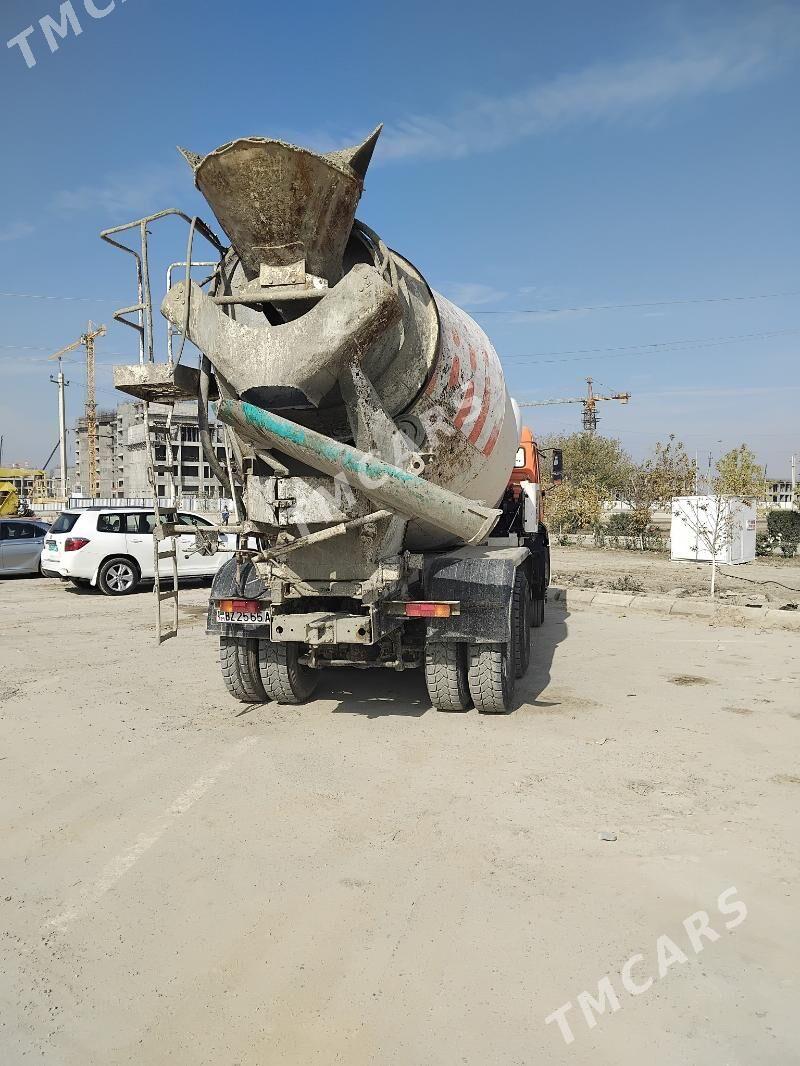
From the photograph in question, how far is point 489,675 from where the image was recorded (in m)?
5.95

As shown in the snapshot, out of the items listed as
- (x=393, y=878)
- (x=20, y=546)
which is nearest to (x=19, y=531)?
(x=20, y=546)

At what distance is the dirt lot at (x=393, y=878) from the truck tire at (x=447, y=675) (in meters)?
0.16

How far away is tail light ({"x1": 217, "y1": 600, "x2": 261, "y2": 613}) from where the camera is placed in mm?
5840

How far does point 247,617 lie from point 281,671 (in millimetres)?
774

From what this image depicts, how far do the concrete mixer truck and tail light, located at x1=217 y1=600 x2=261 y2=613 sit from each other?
0.02 m

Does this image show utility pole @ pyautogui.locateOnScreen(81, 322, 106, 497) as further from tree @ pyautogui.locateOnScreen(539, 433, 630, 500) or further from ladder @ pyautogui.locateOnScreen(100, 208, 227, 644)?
ladder @ pyautogui.locateOnScreen(100, 208, 227, 644)

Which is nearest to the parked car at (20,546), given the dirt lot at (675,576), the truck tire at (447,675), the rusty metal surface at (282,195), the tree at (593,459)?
the dirt lot at (675,576)

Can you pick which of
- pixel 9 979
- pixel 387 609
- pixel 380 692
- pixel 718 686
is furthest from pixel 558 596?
pixel 9 979

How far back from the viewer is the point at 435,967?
9.50 ft

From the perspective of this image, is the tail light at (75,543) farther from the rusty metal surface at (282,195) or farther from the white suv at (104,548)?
the rusty metal surface at (282,195)

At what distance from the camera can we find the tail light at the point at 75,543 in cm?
1327

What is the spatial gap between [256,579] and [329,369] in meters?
2.18

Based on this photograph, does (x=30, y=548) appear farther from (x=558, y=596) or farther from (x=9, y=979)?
(x=9, y=979)

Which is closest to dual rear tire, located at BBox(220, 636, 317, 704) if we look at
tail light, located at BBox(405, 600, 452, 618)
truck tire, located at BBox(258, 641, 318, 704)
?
truck tire, located at BBox(258, 641, 318, 704)
